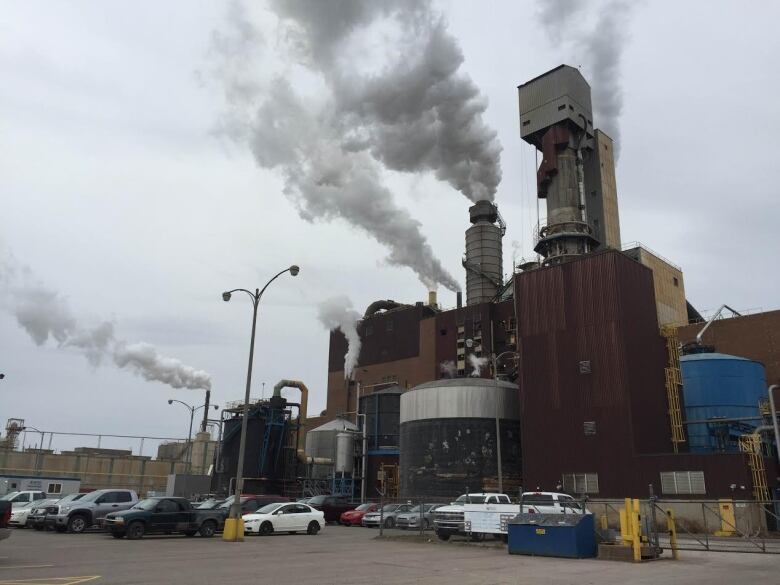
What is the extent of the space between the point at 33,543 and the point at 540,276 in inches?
1401

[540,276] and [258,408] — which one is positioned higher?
[540,276]

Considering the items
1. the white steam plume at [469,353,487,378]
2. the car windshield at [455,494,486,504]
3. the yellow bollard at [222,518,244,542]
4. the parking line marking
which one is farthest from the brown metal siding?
the parking line marking

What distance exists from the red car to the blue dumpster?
19791mm

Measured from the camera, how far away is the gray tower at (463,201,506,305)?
232 ft

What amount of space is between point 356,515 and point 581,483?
1457cm

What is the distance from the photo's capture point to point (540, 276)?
46.4m

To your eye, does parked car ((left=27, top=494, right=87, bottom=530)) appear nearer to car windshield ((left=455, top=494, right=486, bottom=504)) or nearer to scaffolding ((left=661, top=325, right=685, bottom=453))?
car windshield ((left=455, top=494, right=486, bottom=504))

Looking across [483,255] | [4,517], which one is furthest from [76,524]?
[483,255]

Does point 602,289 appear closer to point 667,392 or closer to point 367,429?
point 667,392

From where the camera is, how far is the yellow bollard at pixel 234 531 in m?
24.0

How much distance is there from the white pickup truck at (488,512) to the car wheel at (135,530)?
38.4 feet

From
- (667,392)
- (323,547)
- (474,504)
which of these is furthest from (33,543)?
(667,392)

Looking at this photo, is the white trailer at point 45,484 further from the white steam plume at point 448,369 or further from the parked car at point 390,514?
the white steam plume at point 448,369

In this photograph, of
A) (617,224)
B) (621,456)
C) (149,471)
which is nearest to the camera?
(621,456)
